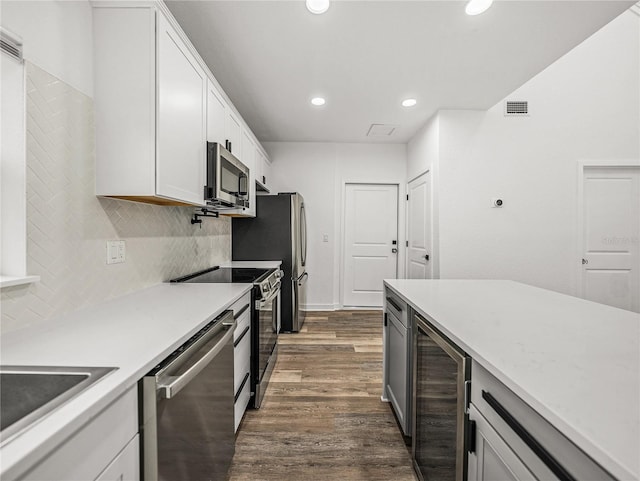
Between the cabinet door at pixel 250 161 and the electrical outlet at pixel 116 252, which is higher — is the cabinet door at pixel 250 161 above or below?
above

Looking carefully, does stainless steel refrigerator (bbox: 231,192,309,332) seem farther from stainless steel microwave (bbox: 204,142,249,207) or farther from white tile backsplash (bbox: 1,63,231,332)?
white tile backsplash (bbox: 1,63,231,332)

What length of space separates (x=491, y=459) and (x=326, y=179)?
4.39 meters

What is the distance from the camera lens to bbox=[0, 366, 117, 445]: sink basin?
0.66m

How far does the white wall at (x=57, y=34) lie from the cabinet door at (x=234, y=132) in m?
1.16

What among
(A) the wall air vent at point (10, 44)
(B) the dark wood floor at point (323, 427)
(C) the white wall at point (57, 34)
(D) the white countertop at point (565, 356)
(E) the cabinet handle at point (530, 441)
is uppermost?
(C) the white wall at point (57, 34)

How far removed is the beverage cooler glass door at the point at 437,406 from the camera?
3.51 feet

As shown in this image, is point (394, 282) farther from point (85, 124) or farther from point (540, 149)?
point (540, 149)

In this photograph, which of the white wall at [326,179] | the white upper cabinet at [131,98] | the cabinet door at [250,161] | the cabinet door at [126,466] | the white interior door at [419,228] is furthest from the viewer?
the white wall at [326,179]

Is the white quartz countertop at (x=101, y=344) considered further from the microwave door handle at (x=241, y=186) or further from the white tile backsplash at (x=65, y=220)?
the microwave door handle at (x=241, y=186)

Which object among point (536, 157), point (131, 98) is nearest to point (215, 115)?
point (131, 98)

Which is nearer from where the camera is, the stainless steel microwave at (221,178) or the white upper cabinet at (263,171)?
the stainless steel microwave at (221,178)

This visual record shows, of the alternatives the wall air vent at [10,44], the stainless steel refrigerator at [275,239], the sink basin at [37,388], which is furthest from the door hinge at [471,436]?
the stainless steel refrigerator at [275,239]

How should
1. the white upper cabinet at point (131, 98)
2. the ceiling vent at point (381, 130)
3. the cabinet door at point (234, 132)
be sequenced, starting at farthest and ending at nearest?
1. the ceiling vent at point (381, 130)
2. the cabinet door at point (234, 132)
3. the white upper cabinet at point (131, 98)

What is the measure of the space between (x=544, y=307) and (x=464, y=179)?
7.96 feet
